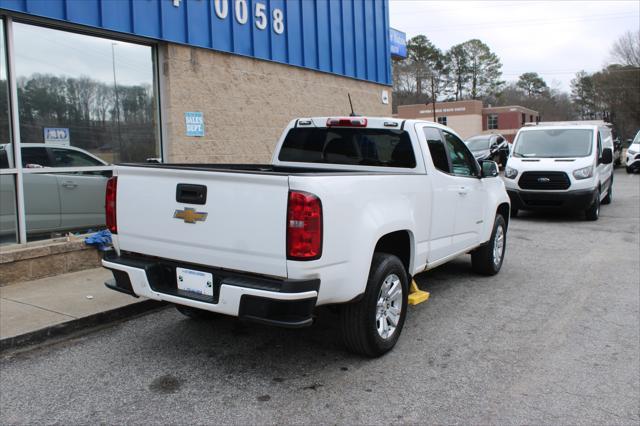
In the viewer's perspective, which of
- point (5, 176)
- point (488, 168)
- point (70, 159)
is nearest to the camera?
point (5, 176)

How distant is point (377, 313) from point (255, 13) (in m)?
6.90

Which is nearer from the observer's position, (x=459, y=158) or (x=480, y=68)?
(x=459, y=158)

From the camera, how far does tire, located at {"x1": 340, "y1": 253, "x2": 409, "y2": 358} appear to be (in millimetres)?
4266

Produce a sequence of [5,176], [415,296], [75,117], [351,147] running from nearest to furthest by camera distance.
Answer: [415,296] → [351,147] → [5,176] → [75,117]

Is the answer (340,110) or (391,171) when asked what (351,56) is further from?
(391,171)

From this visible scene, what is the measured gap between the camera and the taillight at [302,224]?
11.8 ft

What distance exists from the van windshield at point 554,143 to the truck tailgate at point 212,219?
10563mm

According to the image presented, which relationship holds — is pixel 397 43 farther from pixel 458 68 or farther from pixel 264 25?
pixel 458 68

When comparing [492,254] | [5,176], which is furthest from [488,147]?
[5,176]

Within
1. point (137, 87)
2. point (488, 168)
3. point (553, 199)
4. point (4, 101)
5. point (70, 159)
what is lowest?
point (553, 199)

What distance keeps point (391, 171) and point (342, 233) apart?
1.65m

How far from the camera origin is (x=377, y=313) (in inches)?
176

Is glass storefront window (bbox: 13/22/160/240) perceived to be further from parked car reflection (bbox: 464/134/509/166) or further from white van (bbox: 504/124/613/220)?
parked car reflection (bbox: 464/134/509/166)

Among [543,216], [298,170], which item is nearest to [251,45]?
[298,170]
